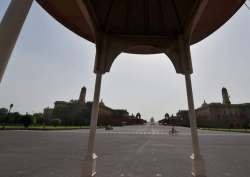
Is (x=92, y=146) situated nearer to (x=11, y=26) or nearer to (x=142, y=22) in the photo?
(x=11, y=26)

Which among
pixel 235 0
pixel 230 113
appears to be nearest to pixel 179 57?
pixel 235 0

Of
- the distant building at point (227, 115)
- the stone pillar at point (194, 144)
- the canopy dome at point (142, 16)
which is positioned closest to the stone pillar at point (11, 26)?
the canopy dome at point (142, 16)

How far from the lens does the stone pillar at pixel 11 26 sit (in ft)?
7.72

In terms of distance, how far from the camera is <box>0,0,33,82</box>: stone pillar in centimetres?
235

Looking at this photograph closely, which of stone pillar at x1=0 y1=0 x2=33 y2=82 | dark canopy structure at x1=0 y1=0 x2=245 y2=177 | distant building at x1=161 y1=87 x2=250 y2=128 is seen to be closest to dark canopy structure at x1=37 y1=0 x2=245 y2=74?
dark canopy structure at x1=0 y1=0 x2=245 y2=177

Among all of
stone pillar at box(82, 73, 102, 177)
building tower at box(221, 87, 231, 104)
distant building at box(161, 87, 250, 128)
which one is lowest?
stone pillar at box(82, 73, 102, 177)

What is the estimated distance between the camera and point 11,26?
8.16 feet

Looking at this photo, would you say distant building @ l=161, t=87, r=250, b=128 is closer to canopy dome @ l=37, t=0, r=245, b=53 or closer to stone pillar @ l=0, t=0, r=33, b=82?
canopy dome @ l=37, t=0, r=245, b=53

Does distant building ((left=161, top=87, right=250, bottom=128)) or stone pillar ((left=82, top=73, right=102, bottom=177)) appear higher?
distant building ((left=161, top=87, right=250, bottom=128))

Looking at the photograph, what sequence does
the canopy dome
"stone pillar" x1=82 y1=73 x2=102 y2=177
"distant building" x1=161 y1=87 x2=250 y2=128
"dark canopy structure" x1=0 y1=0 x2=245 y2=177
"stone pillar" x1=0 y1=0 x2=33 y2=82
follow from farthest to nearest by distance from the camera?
"distant building" x1=161 y1=87 x2=250 y2=128 → "stone pillar" x1=82 y1=73 x2=102 y2=177 → "dark canopy structure" x1=0 y1=0 x2=245 y2=177 → the canopy dome → "stone pillar" x1=0 y1=0 x2=33 y2=82

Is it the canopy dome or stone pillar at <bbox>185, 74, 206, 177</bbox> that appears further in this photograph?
stone pillar at <bbox>185, 74, 206, 177</bbox>

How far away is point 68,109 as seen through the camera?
8775cm

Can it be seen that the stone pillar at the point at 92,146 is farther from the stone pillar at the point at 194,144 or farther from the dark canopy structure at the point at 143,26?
the stone pillar at the point at 194,144

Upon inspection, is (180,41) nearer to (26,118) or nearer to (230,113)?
(26,118)
